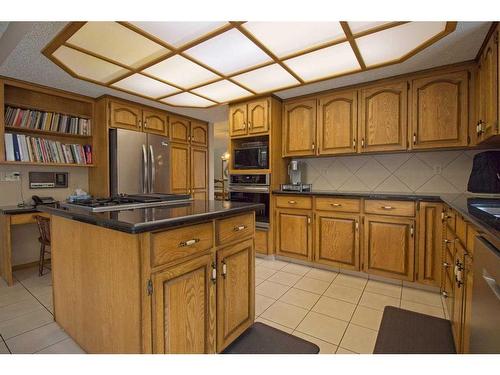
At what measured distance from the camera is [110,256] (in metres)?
1.13

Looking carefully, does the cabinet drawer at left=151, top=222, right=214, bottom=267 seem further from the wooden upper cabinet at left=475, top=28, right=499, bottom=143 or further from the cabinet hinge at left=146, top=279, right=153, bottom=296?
the wooden upper cabinet at left=475, top=28, right=499, bottom=143

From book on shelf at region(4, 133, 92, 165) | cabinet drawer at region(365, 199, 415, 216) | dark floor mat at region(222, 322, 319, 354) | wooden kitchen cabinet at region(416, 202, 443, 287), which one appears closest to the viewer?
dark floor mat at region(222, 322, 319, 354)

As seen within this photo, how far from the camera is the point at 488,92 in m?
1.85

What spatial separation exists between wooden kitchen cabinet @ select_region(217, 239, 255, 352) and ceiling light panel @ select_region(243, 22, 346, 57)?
1.49 metres

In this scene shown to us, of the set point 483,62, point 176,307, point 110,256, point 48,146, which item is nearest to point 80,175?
point 48,146

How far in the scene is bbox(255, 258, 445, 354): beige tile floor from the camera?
1.63 meters

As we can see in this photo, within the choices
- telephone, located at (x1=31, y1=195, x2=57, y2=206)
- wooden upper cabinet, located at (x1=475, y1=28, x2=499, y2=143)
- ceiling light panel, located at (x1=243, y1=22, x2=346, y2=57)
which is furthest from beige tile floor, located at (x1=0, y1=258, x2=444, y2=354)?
ceiling light panel, located at (x1=243, y1=22, x2=346, y2=57)

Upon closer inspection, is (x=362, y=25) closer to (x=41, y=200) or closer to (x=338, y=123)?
(x=338, y=123)

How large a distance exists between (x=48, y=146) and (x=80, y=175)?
56 cm

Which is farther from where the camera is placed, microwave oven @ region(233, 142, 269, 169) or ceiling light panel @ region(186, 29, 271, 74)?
microwave oven @ region(233, 142, 269, 169)

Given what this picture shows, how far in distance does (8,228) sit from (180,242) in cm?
251

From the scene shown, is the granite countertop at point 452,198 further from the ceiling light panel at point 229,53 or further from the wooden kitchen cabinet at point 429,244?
the ceiling light panel at point 229,53

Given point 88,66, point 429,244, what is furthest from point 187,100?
point 429,244
